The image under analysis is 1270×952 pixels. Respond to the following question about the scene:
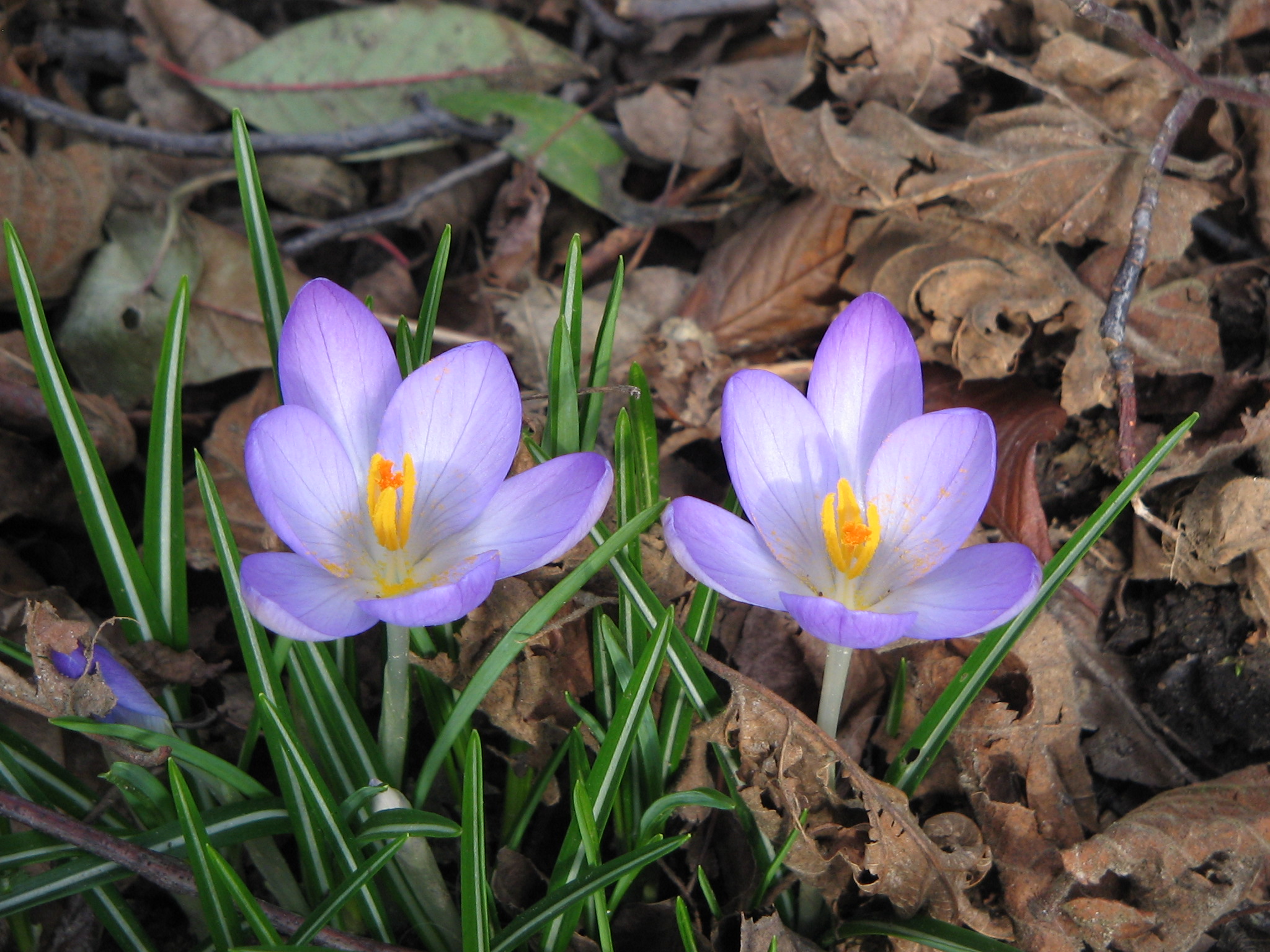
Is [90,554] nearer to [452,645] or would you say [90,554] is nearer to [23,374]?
[23,374]

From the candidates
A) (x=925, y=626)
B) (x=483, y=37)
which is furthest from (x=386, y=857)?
(x=483, y=37)

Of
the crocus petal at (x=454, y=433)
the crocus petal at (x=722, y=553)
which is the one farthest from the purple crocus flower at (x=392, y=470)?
the crocus petal at (x=722, y=553)

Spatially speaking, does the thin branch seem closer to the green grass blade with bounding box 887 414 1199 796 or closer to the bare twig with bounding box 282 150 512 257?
the green grass blade with bounding box 887 414 1199 796

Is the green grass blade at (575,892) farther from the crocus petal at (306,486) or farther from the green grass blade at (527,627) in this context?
the crocus petal at (306,486)

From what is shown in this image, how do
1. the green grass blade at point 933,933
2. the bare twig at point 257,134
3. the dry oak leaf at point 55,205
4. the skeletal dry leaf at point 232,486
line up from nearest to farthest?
the green grass blade at point 933,933 → the skeletal dry leaf at point 232,486 → the dry oak leaf at point 55,205 → the bare twig at point 257,134

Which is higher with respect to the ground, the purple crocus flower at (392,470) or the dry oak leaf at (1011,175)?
the dry oak leaf at (1011,175)

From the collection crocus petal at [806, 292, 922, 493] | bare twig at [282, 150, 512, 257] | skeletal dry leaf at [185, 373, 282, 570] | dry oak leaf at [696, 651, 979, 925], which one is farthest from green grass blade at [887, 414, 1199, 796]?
bare twig at [282, 150, 512, 257]
